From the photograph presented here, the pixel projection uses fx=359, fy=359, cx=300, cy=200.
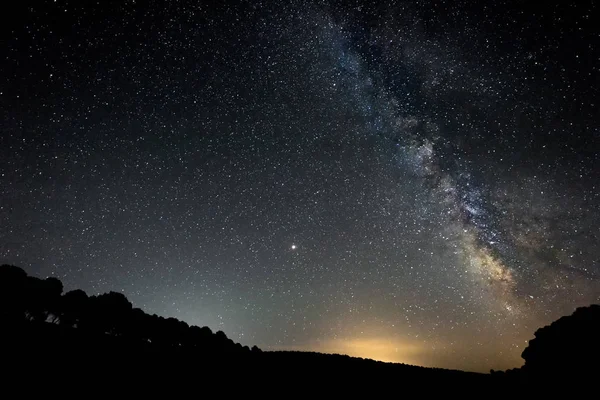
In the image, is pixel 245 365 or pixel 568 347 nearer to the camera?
pixel 568 347

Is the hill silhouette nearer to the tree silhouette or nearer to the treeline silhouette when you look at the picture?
the tree silhouette

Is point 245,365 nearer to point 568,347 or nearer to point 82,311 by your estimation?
point 568,347

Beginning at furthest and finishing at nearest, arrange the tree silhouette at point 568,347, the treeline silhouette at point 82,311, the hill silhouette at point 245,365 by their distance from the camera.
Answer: the treeline silhouette at point 82,311 → the tree silhouette at point 568,347 → the hill silhouette at point 245,365

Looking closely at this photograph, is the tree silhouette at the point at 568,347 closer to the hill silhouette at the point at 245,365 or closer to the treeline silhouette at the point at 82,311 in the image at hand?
the hill silhouette at the point at 245,365

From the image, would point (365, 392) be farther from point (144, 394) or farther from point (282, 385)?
point (144, 394)

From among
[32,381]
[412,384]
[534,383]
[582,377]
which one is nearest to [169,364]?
[32,381]

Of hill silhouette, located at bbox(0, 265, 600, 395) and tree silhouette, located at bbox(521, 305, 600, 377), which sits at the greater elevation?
tree silhouette, located at bbox(521, 305, 600, 377)

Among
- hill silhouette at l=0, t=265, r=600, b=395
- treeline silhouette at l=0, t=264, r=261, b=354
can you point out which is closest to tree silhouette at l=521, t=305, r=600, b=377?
hill silhouette at l=0, t=265, r=600, b=395

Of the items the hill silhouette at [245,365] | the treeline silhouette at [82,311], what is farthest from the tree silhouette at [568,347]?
the treeline silhouette at [82,311]

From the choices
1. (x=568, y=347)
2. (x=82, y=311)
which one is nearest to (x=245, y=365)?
(x=568, y=347)

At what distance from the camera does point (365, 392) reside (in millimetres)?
21891

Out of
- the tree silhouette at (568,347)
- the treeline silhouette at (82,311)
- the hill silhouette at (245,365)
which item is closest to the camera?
the hill silhouette at (245,365)

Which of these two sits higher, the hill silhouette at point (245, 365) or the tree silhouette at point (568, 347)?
the tree silhouette at point (568, 347)

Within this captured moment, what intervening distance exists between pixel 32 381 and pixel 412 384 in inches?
893
